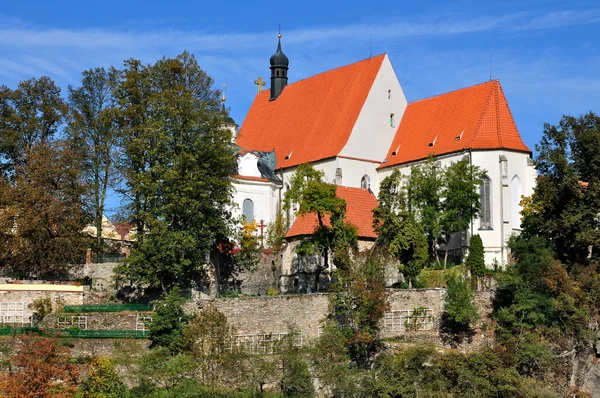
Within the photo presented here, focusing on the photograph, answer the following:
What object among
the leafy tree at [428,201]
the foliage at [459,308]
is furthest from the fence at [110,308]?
the leafy tree at [428,201]

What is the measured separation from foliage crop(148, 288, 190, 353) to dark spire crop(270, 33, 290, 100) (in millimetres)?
28115

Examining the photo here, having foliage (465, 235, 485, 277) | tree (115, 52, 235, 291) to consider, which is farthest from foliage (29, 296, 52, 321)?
foliage (465, 235, 485, 277)

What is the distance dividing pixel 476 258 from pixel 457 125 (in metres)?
9.02

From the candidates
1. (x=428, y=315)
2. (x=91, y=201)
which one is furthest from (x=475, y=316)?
(x=91, y=201)

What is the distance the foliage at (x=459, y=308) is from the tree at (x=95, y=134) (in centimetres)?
1802

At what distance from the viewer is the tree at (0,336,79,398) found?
1590 inches

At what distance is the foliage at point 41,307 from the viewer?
166 ft

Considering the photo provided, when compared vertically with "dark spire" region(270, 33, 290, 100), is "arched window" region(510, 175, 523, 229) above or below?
below

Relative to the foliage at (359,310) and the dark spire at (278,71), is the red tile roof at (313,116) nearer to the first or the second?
the dark spire at (278,71)

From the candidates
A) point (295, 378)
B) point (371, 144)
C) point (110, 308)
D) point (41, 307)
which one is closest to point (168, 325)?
point (110, 308)

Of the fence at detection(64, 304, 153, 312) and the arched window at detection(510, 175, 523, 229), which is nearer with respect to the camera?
the fence at detection(64, 304, 153, 312)

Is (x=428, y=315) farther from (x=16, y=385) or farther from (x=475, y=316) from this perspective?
(x=16, y=385)

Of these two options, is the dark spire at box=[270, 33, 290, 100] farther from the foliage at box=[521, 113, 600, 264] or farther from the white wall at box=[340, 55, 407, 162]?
the foliage at box=[521, 113, 600, 264]

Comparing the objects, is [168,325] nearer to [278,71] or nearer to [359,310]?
[359,310]
